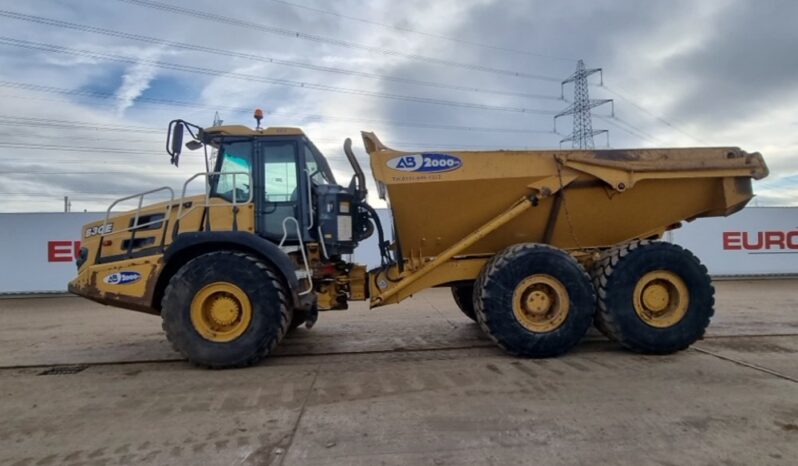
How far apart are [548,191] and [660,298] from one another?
5.79ft

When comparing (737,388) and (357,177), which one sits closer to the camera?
(737,388)

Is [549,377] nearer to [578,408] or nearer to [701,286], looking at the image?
[578,408]

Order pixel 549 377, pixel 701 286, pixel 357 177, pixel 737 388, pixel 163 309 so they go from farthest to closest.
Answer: pixel 357 177, pixel 701 286, pixel 163 309, pixel 549 377, pixel 737 388

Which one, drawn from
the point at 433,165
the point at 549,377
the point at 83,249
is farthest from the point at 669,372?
the point at 83,249

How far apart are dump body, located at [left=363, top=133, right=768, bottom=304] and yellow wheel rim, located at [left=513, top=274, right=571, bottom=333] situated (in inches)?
30.2

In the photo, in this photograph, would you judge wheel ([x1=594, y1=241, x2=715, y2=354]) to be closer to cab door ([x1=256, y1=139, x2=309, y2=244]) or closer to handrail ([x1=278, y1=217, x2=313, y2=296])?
→ handrail ([x1=278, y1=217, x2=313, y2=296])

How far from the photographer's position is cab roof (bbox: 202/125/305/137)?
5.83m

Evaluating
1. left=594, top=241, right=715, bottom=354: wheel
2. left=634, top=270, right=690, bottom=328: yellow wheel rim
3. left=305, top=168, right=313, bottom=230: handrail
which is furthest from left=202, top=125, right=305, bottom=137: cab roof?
left=634, top=270, right=690, bottom=328: yellow wheel rim

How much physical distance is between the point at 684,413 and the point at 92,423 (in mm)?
4497

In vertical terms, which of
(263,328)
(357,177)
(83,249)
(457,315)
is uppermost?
(357,177)

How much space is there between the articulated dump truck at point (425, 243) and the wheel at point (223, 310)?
0.05ft

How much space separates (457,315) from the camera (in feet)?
29.9

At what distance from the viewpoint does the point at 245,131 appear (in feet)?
19.2

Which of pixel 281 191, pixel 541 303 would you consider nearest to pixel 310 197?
pixel 281 191
